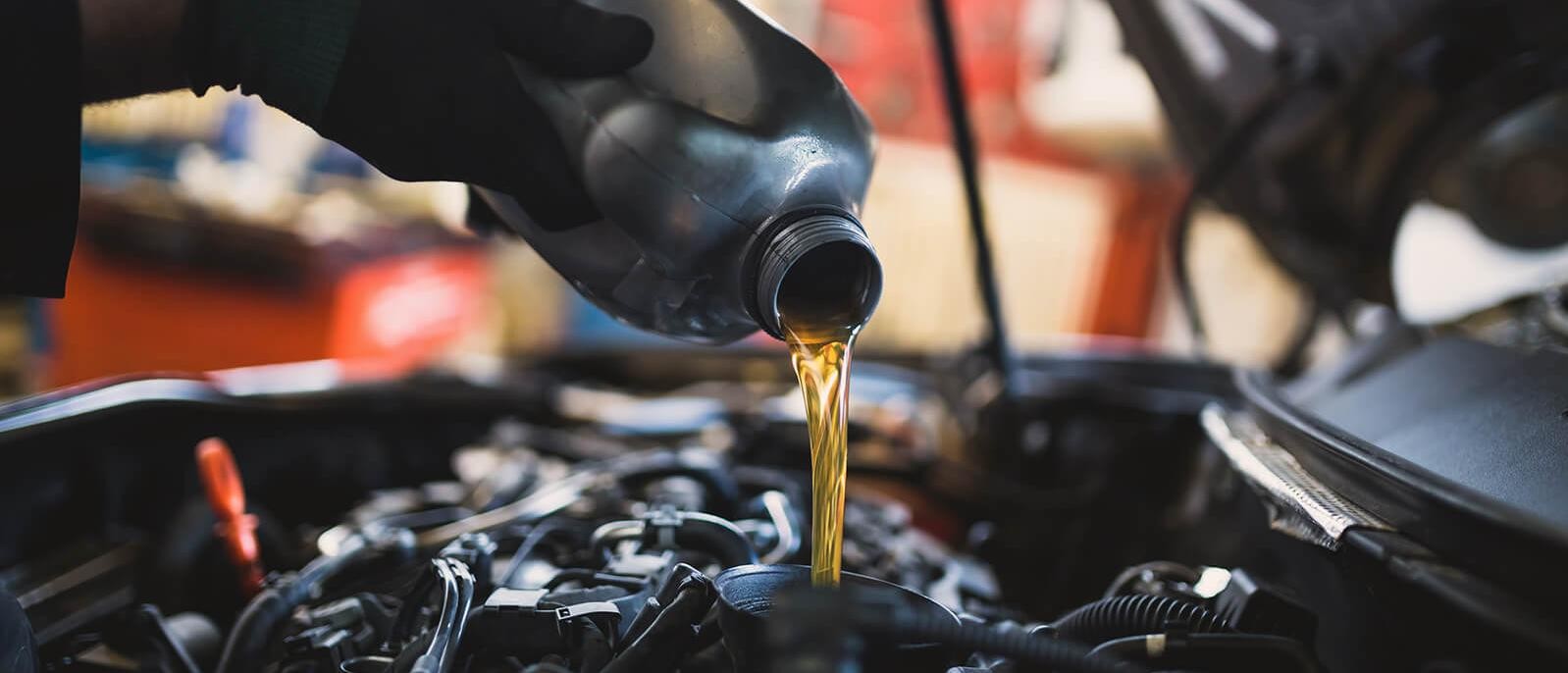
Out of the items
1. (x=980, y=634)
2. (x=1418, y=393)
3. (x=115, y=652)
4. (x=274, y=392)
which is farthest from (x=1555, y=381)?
(x=274, y=392)

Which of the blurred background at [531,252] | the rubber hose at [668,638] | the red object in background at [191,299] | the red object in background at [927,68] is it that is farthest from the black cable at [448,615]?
the red object in background at [927,68]

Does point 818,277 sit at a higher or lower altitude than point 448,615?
higher

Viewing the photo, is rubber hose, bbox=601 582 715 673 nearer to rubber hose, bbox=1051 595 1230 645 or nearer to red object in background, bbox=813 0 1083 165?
rubber hose, bbox=1051 595 1230 645

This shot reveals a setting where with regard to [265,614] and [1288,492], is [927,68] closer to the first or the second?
[1288,492]

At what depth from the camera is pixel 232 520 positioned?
976mm

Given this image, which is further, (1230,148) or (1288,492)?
(1230,148)

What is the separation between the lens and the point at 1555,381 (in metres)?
0.78

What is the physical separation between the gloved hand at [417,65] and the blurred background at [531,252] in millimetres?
1485

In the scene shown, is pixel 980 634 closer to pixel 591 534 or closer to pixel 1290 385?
pixel 591 534

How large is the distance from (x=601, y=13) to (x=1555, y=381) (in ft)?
2.49

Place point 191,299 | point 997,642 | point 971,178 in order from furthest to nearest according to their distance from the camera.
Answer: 1. point 191,299
2. point 971,178
3. point 997,642

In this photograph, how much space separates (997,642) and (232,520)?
30.5 inches

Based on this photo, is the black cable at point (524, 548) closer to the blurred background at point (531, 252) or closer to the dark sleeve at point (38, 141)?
the dark sleeve at point (38, 141)

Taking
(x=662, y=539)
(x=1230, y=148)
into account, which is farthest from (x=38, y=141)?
(x=1230, y=148)
